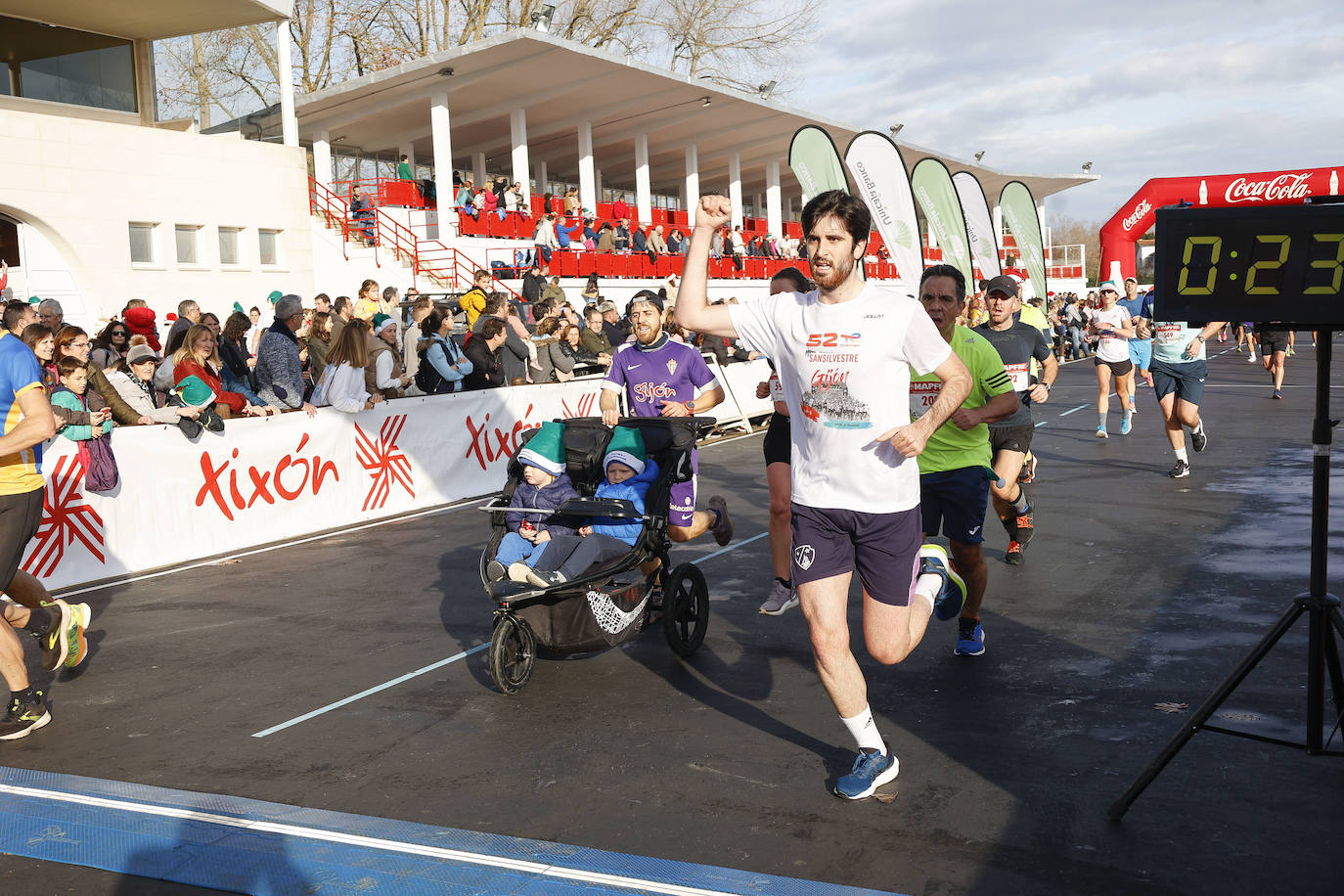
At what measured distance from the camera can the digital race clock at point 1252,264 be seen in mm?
3771

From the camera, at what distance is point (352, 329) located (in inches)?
451

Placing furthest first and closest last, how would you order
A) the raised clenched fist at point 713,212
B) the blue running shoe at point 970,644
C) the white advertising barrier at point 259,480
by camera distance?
the white advertising barrier at point 259,480 → the blue running shoe at point 970,644 → the raised clenched fist at point 713,212

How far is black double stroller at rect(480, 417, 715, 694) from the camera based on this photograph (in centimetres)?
588

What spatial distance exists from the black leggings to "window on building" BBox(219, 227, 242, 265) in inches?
720

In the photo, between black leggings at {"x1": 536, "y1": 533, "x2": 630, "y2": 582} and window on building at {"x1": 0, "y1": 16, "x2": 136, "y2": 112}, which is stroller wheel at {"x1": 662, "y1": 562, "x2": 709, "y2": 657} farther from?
window on building at {"x1": 0, "y1": 16, "x2": 136, "y2": 112}

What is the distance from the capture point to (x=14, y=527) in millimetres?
5582

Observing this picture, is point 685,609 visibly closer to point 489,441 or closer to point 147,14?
point 489,441

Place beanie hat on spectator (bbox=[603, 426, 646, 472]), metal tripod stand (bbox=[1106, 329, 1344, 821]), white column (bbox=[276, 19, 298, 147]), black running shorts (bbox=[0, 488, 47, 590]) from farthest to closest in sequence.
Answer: white column (bbox=[276, 19, 298, 147]), beanie hat on spectator (bbox=[603, 426, 646, 472]), black running shorts (bbox=[0, 488, 47, 590]), metal tripod stand (bbox=[1106, 329, 1344, 821])

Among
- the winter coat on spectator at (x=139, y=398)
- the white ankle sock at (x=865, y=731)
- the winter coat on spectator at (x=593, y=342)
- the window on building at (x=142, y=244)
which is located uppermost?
the window on building at (x=142, y=244)

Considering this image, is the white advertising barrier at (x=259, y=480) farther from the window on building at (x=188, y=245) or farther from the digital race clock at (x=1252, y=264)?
the window on building at (x=188, y=245)

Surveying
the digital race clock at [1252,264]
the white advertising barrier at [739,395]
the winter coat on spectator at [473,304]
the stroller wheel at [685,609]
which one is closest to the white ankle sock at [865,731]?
the digital race clock at [1252,264]

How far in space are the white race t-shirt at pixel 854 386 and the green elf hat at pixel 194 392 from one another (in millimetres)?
7056

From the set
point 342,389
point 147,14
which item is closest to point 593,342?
point 342,389

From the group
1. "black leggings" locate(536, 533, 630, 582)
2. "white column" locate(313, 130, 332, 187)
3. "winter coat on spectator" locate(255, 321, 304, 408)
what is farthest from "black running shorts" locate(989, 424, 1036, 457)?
"white column" locate(313, 130, 332, 187)
